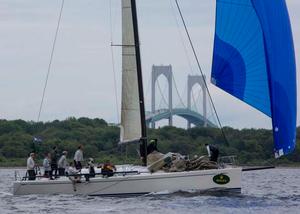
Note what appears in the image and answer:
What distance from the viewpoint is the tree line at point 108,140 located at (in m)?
54.5

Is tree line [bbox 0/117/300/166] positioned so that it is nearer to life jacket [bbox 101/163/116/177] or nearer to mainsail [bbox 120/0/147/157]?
mainsail [bbox 120/0/147/157]

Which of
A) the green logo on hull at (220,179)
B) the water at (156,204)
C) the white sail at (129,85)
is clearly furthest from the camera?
the white sail at (129,85)

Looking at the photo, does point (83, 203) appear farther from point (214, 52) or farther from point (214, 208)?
point (214, 52)

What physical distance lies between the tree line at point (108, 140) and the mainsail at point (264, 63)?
21.5m

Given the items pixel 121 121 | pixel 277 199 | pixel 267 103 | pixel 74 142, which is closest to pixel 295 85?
pixel 267 103

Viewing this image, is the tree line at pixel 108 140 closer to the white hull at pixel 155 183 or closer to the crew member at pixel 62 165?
the crew member at pixel 62 165

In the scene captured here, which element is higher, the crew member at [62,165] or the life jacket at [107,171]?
the crew member at [62,165]

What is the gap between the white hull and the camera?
27.7 meters

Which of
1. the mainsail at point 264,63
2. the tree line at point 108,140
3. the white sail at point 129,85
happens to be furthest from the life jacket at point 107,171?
the tree line at point 108,140

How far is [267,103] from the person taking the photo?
27750mm

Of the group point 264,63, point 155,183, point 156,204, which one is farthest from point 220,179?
point 264,63

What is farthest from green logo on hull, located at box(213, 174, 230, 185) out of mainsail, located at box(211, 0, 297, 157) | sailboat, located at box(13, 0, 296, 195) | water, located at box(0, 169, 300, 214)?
mainsail, located at box(211, 0, 297, 157)

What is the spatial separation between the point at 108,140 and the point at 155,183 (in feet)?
90.7

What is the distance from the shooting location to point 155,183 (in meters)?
27.8
